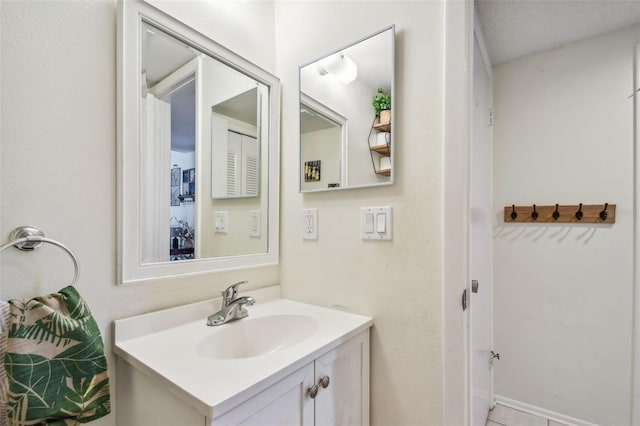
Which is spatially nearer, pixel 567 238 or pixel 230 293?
pixel 230 293

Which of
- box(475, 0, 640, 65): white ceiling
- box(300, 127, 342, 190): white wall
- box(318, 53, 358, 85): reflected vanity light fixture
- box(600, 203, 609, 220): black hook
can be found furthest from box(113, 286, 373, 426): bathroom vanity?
box(475, 0, 640, 65): white ceiling

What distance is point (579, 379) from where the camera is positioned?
64.4 inches

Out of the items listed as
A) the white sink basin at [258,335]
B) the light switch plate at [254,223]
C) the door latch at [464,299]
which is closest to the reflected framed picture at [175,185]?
the light switch plate at [254,223]

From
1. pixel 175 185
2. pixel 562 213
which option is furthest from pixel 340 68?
pixel 562 213

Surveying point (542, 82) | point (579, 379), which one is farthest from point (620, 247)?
point (542, 82)

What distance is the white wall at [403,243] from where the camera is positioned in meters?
0.97

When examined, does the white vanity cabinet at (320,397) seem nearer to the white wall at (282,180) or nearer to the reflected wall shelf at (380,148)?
the white wall at (282,180)

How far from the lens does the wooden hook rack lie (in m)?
1.56

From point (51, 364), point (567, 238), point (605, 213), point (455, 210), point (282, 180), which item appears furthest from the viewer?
point (567, 238)

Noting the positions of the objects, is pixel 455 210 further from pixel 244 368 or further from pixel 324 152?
pixel 244 368

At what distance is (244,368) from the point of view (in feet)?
2.33

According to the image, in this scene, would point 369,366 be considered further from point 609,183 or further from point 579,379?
point 609,183

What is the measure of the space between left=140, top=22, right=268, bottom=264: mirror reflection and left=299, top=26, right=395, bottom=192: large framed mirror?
229 mm

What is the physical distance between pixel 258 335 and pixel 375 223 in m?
0.62
